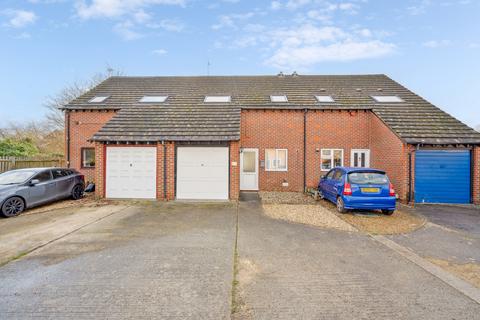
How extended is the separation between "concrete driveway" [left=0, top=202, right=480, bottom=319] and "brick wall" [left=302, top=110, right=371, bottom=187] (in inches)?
277

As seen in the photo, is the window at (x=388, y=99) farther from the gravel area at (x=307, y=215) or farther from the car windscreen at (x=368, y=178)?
the gravel area at (x=307, y=215)

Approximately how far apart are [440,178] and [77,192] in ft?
50.1

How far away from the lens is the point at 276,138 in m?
12.8

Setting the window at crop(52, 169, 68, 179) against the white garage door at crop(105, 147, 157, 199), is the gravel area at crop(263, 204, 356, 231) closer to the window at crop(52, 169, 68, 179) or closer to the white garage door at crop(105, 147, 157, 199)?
the white garage door at crop(105, 147, 157, 199)

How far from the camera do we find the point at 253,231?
621 centimetres

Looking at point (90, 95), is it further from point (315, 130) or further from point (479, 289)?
point (479, 289)

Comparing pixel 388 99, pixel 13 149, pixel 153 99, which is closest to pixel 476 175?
pixel 388 99

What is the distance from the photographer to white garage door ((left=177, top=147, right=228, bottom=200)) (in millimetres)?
10148

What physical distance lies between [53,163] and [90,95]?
472 cm

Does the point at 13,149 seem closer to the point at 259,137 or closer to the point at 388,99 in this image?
the point at 259,137

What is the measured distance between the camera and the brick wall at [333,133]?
12.7 metres

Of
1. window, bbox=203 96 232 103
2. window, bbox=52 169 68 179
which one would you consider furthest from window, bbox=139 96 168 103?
window, bbox=52 169 68 179

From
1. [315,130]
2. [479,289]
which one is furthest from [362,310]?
[315,130]

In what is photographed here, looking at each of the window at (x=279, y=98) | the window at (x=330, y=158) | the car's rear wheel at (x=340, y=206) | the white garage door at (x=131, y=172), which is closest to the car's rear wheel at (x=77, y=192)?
the white garage door at (x=131, y=172)
